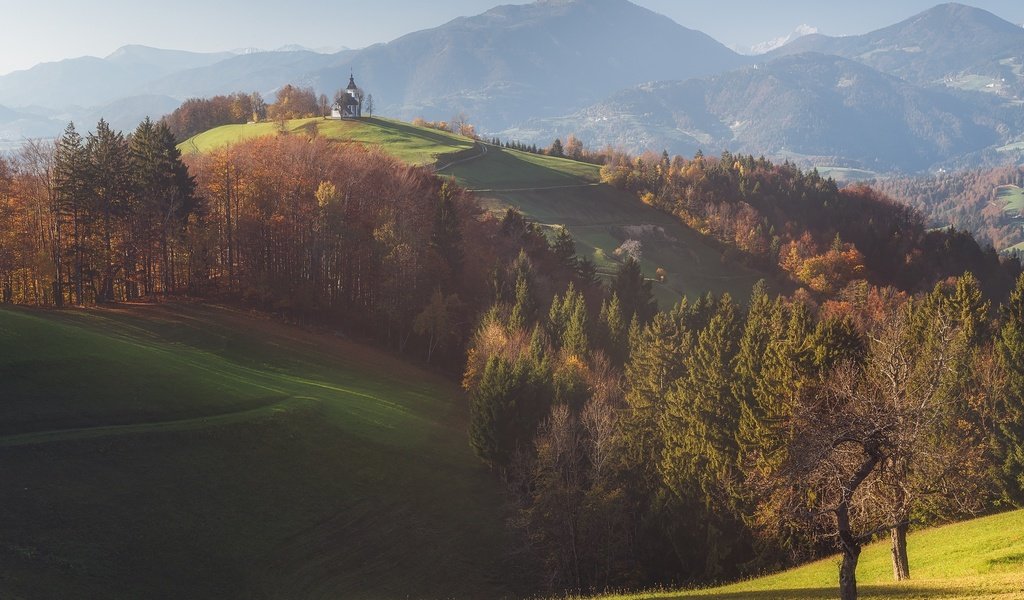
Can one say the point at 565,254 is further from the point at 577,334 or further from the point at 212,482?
the point at 212,482

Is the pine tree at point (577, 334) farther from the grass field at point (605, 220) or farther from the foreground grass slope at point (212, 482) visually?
the grass field at point (605, 220)

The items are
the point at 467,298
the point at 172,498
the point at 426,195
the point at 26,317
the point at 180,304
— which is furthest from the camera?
→ the point at 426,195

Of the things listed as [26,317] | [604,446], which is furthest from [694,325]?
[26,317]

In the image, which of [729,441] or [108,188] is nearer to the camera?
[729,441]

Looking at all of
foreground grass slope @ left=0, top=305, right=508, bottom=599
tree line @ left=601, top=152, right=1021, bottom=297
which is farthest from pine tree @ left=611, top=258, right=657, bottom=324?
tree line @ left=601, top=152, right=1021, bottom=297

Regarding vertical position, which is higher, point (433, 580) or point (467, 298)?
point (467, 298)

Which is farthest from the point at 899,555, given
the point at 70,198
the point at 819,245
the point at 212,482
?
the point at 819,245

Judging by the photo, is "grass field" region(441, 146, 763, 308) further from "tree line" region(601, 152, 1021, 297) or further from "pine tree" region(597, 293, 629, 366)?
"pine tree" region(597, 293, 629, 366)

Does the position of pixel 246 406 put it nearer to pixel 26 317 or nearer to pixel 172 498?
pixel 172 498
